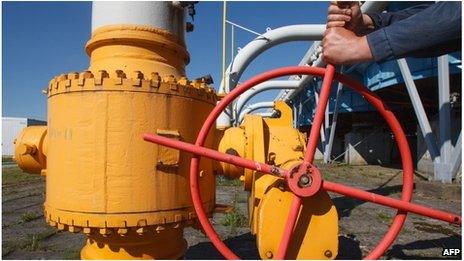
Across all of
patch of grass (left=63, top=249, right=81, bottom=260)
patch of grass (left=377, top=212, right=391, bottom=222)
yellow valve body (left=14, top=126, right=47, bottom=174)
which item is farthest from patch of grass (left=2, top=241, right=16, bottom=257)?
patch of grass (left=377, top=212, right=391, bottom=222)

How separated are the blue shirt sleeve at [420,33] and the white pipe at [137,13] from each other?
0.76m

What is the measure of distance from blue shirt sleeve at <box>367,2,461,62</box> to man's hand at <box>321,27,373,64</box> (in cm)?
2

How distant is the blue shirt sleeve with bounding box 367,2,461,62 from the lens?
96cm

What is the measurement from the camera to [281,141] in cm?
132

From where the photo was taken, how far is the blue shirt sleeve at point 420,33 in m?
0.96

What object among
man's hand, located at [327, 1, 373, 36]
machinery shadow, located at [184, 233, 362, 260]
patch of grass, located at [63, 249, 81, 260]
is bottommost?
patch of grass, located at [63, 249, 81, 260]

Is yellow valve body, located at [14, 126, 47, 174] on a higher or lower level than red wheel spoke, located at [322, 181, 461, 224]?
higher

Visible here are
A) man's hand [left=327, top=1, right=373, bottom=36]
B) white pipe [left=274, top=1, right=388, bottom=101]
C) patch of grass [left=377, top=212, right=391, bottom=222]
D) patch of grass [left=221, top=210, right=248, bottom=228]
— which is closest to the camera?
man's hand [left=327, top=1, right=373, bottom=36]

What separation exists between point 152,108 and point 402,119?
15.7m

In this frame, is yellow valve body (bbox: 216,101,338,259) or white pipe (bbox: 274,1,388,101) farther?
white pipe (bbox: 274,1,388,101)

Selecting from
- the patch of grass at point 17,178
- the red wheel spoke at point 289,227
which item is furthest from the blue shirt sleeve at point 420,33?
the patch of grass at point 17,178

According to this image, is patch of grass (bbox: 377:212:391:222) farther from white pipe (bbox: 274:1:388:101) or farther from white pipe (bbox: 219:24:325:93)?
white pipe (bbox: 219:24:325:93)

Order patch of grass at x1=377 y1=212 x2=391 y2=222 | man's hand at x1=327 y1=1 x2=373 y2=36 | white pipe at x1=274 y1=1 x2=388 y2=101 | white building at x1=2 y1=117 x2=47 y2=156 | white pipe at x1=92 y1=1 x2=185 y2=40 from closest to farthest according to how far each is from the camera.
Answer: man's hand at x1=327 y1=1 x2=373 y2=36
white pipe at x1=92 y1=1 x2=185 y2=40
patch of grass at x1=377 y1=212 x2=391 y2=222
white pipe at x1=274 y1=1 x2=388 y2=101
white building at x1=2 y1=117 x2=47 y2=156

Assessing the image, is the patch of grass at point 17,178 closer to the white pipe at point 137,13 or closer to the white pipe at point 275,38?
the white pipe at point 275,38
